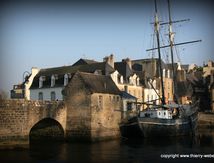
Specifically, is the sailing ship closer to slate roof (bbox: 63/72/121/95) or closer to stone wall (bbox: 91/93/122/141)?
stone wall (bbox: 91/93/122/141)

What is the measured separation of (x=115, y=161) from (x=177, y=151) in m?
6.19

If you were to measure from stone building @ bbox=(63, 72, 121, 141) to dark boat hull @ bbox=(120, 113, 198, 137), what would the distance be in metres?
2.04

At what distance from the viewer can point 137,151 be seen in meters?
25.3

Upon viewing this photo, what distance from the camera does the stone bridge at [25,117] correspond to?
26719 mm

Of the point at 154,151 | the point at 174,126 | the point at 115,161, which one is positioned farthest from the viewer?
the point at 174,126

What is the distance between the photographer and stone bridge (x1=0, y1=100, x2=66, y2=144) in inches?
1052

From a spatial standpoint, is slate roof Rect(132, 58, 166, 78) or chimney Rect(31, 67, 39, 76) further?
slate roof Rect(132, 58, 166, 78)

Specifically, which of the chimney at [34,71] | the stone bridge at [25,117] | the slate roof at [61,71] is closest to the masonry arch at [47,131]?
the stone bridge at [25,117]

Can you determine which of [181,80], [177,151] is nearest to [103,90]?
[177,151]

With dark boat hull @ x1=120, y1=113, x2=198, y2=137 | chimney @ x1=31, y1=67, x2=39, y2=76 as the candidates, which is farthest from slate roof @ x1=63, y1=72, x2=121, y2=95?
chimney @ x1=31, y1=67, x2=39, y2=76

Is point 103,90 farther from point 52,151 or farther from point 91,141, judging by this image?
point 52,151

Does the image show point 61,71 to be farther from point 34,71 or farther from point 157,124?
point 157,124

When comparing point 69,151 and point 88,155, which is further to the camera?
point 69,151
